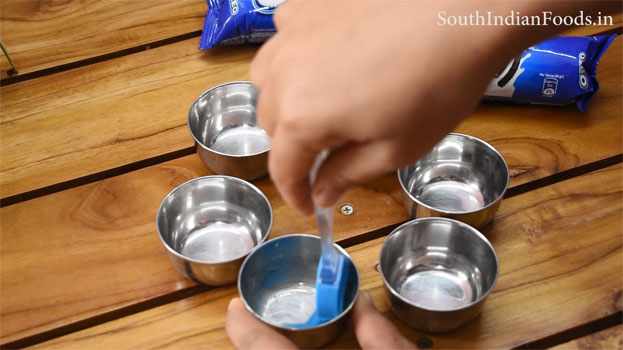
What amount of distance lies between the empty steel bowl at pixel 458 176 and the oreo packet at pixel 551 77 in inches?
4.8

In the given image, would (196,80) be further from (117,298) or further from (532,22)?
(532,22)

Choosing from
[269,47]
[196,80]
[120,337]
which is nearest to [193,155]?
[196,80]

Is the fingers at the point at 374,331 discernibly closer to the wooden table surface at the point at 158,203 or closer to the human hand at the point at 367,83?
the wooden table surface at the point at 158,203

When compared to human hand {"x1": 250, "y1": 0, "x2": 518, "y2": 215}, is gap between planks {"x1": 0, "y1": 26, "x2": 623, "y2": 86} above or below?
below

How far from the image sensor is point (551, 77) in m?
1.03

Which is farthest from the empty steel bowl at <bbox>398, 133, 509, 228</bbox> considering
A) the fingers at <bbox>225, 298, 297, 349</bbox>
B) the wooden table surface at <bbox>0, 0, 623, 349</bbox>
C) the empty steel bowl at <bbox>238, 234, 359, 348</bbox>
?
the fingers at <bbox>225, 298, 297, 349</bbox>

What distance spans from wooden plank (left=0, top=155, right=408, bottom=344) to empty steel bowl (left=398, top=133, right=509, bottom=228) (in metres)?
0.05

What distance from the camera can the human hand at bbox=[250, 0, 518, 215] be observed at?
1.62 feet

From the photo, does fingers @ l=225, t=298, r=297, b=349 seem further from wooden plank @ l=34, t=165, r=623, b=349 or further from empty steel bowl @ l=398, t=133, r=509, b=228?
empty steel bowl @ l=398, t=133, r=509, b=228

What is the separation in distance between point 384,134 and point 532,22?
185mm

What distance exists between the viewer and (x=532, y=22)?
0.58m

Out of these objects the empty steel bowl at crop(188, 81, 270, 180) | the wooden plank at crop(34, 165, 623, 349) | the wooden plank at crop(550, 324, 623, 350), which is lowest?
the wooden plank at crop(550, 324, 623, 350)

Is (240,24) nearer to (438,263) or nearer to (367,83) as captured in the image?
(438,263)

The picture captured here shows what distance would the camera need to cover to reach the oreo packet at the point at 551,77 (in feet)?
3.38
